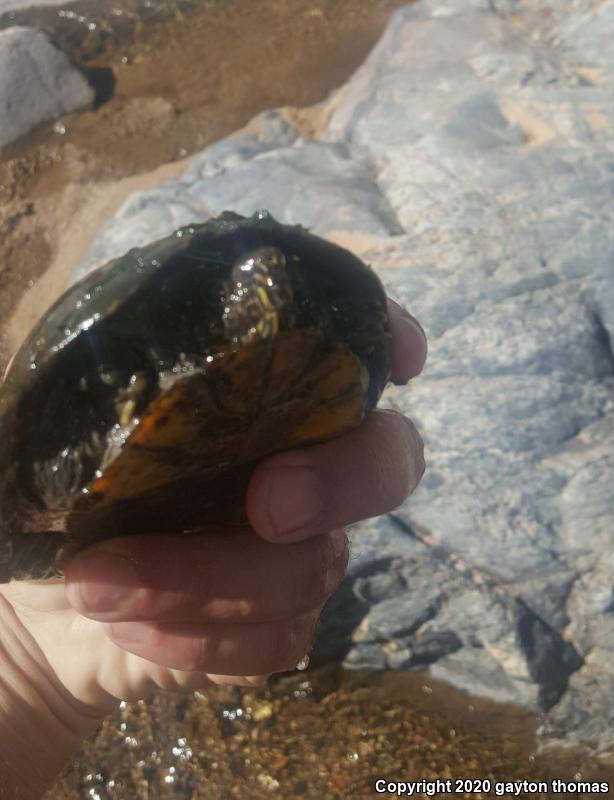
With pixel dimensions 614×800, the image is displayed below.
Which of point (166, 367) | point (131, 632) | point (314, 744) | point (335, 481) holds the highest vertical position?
point (166, 367)

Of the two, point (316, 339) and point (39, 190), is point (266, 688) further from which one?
point (39, 190)

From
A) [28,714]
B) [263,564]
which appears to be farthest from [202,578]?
[28,714]

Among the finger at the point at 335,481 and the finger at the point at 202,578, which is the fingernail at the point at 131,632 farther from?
the finger at the point at 335,481

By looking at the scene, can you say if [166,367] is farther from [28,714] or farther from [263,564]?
[28,714]

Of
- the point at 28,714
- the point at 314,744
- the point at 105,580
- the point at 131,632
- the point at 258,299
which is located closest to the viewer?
the point at 258,299

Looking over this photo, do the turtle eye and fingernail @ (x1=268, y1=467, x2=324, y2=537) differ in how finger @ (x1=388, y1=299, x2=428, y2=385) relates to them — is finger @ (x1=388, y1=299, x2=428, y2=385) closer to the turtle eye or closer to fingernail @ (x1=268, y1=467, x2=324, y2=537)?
fingernail @ (x1=268, y1=467, x2=324, y2=537)

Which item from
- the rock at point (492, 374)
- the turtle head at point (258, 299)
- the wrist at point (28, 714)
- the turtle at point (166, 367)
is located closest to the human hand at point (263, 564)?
the turtle at point (166, 367)
